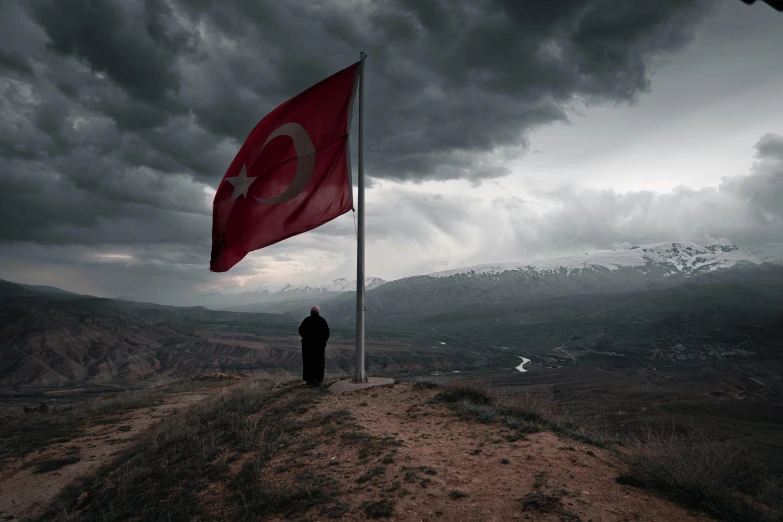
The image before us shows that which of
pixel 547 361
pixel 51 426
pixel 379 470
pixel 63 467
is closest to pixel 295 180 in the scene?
pixel 379 470

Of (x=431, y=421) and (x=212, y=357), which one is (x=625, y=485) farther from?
(x=212, y=357)

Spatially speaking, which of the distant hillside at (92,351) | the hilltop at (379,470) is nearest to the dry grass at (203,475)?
the hilltop at (379,470)

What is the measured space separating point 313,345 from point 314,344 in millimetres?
45

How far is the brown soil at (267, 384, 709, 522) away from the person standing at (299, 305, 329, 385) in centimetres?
337

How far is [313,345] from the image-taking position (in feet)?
34.1

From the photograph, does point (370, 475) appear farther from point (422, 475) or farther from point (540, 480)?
point (540, 480)

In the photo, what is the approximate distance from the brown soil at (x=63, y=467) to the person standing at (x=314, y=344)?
465cm

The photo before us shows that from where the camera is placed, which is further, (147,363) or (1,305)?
(1,305)

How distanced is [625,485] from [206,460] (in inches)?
244

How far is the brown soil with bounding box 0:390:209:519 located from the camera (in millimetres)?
6887

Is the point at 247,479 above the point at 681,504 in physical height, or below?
below

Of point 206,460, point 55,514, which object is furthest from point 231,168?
point 55,514

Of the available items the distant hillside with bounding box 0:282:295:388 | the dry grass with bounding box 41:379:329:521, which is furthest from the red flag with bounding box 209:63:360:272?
the distant hillside with bounding box 0:282:295:388

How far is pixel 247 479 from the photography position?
18.3 ft
